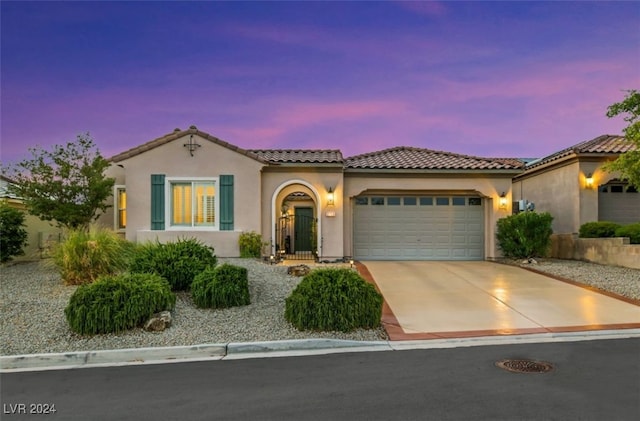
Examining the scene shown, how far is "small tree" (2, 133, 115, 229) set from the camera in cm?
1205

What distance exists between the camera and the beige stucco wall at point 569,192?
1494 centimetres

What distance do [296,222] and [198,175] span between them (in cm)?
856

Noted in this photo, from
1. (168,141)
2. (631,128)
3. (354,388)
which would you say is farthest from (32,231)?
(631,128)

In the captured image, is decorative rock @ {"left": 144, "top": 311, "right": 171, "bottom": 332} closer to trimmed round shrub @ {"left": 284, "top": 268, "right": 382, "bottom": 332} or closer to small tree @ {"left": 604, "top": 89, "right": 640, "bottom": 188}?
trimmed round shrub @ {"left": 284, "top": 268, "right": 382, "bottom": 332}

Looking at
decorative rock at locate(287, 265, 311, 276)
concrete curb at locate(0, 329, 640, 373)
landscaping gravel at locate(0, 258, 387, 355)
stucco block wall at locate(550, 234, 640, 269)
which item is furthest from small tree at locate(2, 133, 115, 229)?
stucco block wall at locate(550, 234, 640, 269)

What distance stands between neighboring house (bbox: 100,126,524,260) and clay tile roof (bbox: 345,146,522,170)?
40 mm

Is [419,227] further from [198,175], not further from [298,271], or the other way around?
[198,175]

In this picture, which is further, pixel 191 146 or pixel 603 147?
pixel 603 147

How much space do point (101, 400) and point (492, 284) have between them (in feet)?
29.3

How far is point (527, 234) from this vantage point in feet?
45.6

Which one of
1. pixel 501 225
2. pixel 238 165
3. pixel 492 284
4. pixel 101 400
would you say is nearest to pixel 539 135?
pixel 501 225

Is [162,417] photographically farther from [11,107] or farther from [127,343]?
[11,107]

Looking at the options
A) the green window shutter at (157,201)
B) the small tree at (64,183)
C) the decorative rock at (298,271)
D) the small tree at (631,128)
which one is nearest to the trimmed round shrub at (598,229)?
the small tree at (631,128)

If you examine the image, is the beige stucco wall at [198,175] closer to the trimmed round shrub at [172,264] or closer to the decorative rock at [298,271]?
the decorative rock at [298,271]
